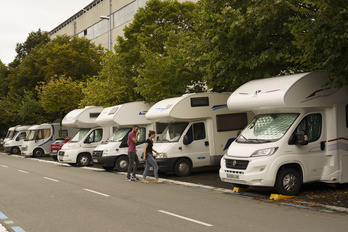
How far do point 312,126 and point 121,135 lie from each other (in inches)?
416

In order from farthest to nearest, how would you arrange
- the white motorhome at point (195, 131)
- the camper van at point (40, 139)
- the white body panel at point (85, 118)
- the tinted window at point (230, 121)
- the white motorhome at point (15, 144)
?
the white motorhome at point (15, 144), the camper van at point (40, 139), the white body panel at point (85, 118), the tinted window at point (230, 121), the white motorhome at point (195, 131)

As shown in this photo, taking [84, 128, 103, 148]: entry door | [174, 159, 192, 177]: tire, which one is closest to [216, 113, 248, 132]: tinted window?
[174, 159, 192, 177]: tire

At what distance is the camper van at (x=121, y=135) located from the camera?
19.8 m

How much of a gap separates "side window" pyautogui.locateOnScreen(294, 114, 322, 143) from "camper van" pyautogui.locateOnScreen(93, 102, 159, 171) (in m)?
9.44

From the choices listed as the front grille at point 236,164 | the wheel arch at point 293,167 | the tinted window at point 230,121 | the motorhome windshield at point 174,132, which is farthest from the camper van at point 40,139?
the wheel arch at point 293,167

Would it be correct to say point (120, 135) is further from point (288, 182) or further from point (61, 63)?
point (61, 63)

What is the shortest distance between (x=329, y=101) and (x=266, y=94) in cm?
172

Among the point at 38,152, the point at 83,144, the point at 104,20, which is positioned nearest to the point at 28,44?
the point at 104,20

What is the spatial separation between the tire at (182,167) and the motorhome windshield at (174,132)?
2.83 ft

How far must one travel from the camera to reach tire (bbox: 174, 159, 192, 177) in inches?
662

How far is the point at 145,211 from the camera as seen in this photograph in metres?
9.48

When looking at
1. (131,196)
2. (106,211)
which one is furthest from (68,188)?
(106,211)

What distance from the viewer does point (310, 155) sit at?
11.7 m

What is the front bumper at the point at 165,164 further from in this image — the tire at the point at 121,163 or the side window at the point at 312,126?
the side window at the point at 312,126
